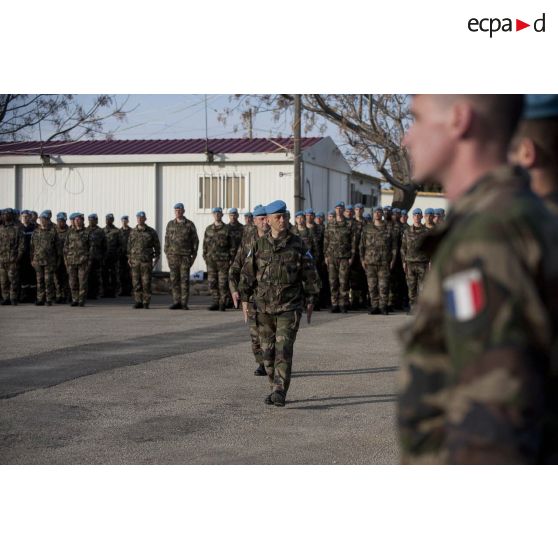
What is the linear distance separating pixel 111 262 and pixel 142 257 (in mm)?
4064

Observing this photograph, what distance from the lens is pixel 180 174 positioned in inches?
990

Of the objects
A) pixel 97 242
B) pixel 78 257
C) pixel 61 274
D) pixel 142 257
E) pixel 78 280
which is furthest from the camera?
pixel 97 242

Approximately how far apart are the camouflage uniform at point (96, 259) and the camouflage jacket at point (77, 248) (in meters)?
0.38

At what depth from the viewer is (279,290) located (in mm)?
8516

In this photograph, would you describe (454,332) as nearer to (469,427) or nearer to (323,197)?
(469,427)

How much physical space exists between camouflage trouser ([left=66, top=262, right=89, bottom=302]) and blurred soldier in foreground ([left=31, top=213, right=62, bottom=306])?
1.29 ft

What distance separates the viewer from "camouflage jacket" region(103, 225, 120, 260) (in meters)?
22.9

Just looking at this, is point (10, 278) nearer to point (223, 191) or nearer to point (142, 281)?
point (142, 281)

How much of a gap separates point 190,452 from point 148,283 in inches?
512

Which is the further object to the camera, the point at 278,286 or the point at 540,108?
the point at 278,286

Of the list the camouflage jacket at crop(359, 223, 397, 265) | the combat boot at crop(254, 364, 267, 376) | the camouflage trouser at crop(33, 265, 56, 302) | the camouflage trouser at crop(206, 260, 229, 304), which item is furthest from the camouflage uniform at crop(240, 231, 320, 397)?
the camouflage trouser at crop(33, 265, 56, 302)

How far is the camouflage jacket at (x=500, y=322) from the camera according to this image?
1.75 meters

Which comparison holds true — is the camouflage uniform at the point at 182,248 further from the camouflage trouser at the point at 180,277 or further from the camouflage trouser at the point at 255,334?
the camouflage trouser at the point at 255,334

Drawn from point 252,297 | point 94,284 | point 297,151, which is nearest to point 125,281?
point 94,284
